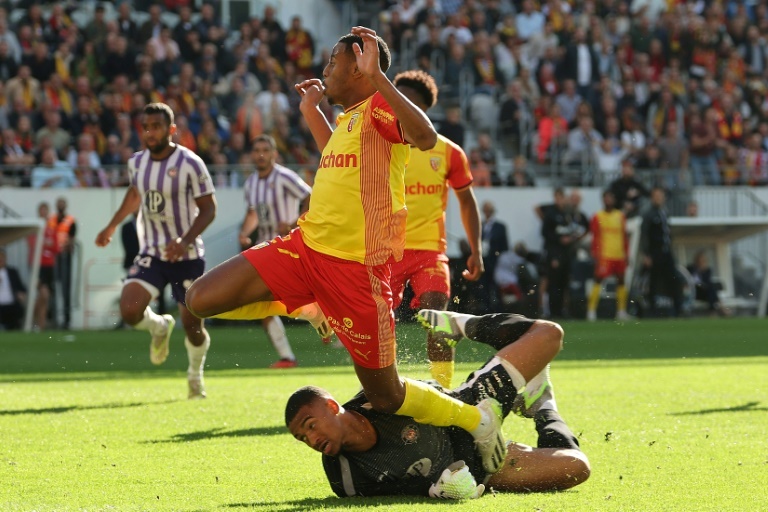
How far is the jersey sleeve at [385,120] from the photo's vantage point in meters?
6.33

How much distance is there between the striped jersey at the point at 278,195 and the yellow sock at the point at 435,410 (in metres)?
7.81

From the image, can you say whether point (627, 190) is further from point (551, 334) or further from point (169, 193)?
point (551, 334)

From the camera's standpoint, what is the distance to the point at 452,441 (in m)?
6.04

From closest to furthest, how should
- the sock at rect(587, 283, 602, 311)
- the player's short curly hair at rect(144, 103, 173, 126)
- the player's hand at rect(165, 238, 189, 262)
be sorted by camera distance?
the player's hand at rect(165, 238, 189, 262)
the player's short curly hair at rect(144, 103, 173, 126)
the sock at rect(587, 283, 602, 311)

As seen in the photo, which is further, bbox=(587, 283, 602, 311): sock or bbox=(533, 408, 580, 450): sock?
bbox=(587, 283, 602, 311): sock

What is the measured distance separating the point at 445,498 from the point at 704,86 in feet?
74.2

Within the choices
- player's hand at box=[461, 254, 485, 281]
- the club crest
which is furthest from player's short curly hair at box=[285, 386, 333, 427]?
player's hand at box=[461, 254, 485, 281]

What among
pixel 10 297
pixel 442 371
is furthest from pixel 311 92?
pixel 10 297

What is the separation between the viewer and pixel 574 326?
20.3 meters

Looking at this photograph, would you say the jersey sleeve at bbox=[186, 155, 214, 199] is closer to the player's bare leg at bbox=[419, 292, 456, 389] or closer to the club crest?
the player's bare leg at bbox=[419, 292, 456, 389]

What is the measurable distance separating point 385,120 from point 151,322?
16.5 feet

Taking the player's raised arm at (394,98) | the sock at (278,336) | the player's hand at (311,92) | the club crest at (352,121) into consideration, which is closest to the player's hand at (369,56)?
the player's raised arm at (394,98)

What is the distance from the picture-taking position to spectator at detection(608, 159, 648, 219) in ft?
76.2

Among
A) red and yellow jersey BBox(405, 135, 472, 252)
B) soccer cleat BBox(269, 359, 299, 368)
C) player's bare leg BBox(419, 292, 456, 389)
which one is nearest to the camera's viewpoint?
player's bare leg BBox(419, 292, 456, 389)
